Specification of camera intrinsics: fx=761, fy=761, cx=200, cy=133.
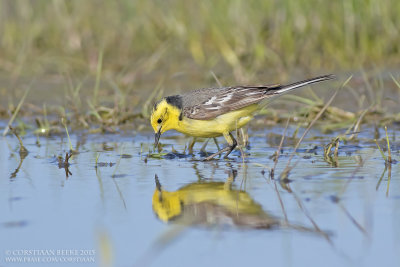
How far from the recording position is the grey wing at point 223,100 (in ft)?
24.9

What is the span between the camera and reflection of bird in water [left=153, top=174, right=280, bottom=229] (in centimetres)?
490

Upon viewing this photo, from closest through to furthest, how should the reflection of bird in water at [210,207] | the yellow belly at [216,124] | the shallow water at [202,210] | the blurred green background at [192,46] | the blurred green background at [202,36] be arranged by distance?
the shallow water at [202,210]
the reflection of bird in water at [210,207]
the yellow belly at [216,124]
the blurred green background at [192,46]
the blurred green background at [202,36]

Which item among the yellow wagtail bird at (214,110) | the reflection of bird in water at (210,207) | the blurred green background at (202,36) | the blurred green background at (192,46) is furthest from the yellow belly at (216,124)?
the blurred green background at (202,36)

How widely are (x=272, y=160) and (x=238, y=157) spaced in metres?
0.56

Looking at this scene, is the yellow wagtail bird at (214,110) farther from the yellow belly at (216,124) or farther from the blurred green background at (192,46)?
the blurred green background at (192,46)

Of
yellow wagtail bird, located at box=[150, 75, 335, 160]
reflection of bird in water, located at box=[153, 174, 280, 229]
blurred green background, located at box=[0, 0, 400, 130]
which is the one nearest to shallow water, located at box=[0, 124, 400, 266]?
reflection of bird in water, located at box=[153, 174, 280, 229]

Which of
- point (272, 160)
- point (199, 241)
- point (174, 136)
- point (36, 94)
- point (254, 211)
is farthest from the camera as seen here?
point (36, 94)

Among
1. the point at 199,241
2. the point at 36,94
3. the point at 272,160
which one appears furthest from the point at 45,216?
the point at 36,94

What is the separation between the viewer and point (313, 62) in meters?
11.7

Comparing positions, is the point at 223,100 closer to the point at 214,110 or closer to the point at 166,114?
the point at 214,110

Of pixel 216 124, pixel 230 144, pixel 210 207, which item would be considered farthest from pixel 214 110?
pixel 210 207

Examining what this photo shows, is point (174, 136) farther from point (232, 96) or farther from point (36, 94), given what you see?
point (36, 94)

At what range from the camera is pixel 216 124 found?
25.0 ft

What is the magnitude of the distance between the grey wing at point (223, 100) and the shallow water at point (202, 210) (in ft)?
1.56
